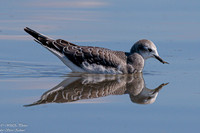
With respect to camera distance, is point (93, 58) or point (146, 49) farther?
point (146, 49)

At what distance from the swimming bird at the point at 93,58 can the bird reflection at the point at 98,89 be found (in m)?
0.26

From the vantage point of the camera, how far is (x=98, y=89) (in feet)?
33.0

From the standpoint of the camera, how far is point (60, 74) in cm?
1189

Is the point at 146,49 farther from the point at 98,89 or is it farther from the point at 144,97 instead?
the point at 144,97

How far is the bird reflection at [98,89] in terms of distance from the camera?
923 centimetres

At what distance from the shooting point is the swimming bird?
12031 mm

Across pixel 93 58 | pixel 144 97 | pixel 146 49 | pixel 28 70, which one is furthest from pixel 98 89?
pixel 146 49

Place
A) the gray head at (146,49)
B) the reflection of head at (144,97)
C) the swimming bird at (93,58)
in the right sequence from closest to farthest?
the reflection of head at (144,97) < the swimming bird at (93,58) < the gray head at (146,49)

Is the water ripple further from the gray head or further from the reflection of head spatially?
the reflection of head

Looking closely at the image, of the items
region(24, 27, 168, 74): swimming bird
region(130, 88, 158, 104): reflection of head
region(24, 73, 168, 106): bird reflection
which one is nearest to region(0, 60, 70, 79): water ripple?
region(24, 27, 168, 74): swimming bird

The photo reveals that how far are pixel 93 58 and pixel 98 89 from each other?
211 cm

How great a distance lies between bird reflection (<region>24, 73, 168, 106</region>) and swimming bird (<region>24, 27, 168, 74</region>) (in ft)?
0.86

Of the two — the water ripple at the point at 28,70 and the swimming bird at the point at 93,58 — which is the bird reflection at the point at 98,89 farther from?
the water ripple at the point at 28,70

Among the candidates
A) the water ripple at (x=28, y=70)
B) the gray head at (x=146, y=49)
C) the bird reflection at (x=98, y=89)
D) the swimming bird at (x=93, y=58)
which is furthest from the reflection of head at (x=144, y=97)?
the gray head at (x=146, y=49)
